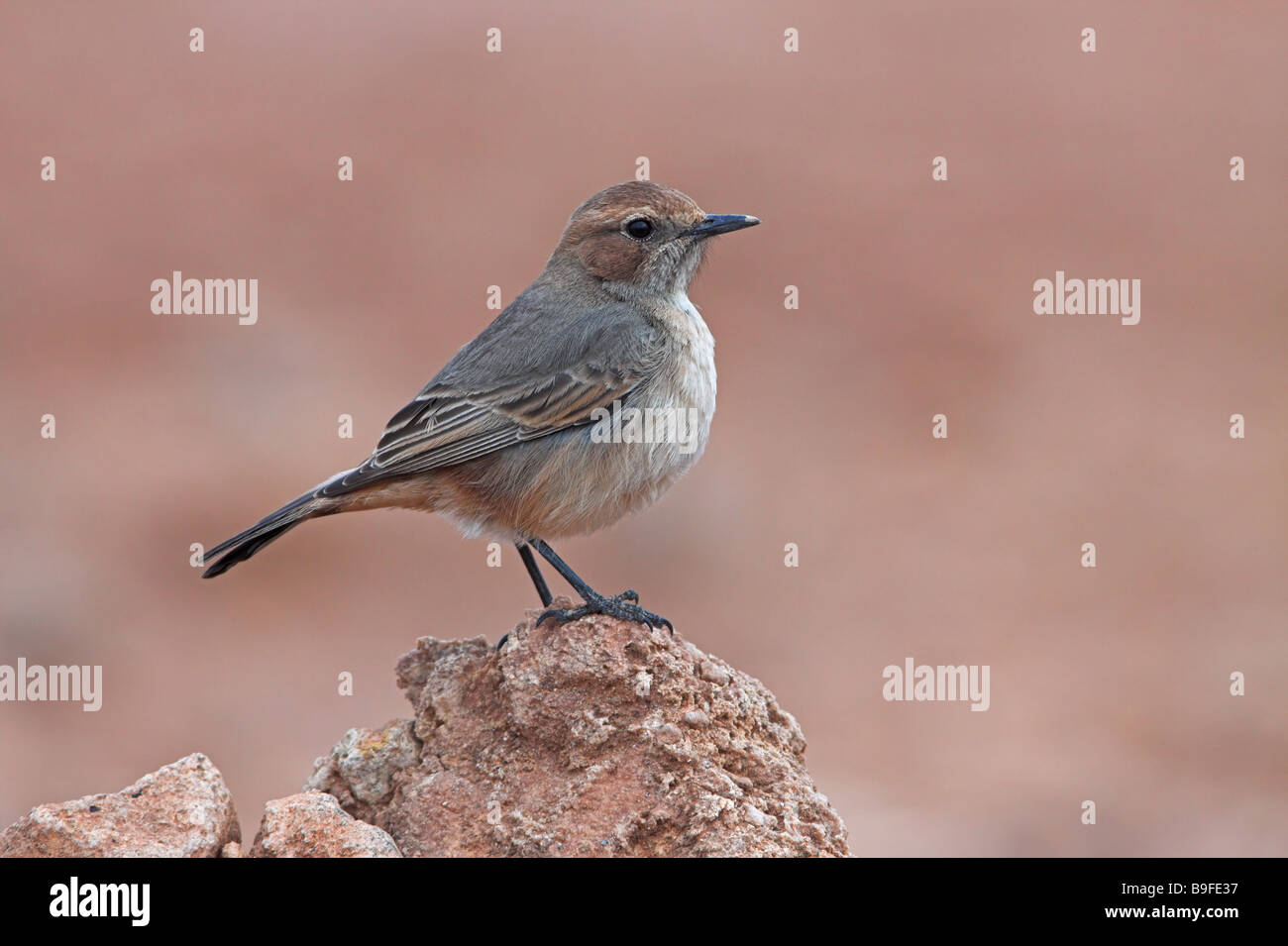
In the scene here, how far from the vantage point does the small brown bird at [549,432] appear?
8.09 metres

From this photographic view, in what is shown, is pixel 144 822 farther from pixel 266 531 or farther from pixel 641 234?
pixel 641 234

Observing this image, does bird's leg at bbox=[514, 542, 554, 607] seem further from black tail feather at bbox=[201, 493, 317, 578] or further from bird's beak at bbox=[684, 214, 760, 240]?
bird's beak at bbox=[684, 214, 760, 240]

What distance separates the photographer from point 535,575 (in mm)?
8273

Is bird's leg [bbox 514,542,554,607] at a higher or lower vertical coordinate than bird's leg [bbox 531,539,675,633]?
higher

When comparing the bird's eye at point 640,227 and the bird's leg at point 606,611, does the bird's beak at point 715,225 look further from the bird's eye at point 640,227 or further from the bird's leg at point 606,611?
the bird's leg at point 606,611

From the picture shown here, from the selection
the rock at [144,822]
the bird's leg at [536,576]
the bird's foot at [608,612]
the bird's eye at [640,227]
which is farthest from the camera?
the bird's eye at [640,227]

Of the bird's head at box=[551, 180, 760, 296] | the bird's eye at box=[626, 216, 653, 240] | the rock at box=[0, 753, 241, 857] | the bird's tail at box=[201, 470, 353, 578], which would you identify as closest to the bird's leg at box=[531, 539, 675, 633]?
the bird's tail at box=[201, 470, 353, 578]

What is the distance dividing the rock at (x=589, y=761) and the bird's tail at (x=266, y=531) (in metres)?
1.04

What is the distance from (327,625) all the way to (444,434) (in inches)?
680

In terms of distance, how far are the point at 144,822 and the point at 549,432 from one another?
2786 mm

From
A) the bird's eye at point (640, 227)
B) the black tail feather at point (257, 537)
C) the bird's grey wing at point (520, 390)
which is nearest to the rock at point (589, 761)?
→ the black tail feather at point (257, 537)

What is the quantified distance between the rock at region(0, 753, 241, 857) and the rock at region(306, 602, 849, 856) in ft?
2.23

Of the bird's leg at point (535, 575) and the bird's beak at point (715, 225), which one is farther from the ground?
the bird's beak at point (715, 225)

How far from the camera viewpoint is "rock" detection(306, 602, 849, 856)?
641 centimetres
